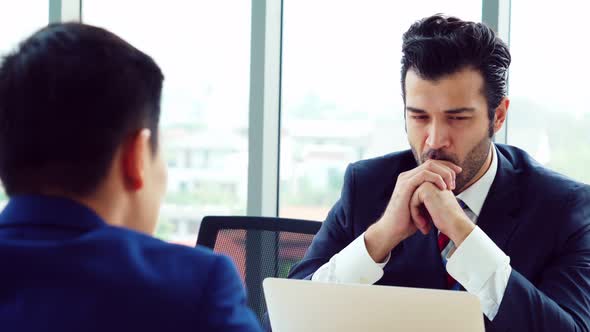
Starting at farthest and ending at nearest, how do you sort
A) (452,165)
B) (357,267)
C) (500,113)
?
(500,113) → (452,165) → (357,267)

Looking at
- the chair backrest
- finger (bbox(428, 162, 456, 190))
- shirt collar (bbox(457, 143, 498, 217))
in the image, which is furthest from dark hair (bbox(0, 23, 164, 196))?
the chair backrest

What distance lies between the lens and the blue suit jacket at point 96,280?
861 mm

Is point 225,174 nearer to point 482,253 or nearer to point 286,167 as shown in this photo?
point 286,167

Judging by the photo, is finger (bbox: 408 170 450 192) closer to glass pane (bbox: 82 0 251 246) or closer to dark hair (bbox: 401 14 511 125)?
dark hair (bbox: 401 14 511 125)

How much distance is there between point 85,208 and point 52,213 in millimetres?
38

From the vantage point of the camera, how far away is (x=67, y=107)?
35.2 inches

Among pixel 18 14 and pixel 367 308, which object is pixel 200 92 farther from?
pixel 367 308

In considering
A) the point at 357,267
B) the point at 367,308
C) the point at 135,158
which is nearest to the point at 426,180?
the point at 357,267

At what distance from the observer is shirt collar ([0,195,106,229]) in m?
0.92

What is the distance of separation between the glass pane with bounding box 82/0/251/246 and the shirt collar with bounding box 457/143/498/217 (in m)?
1.53

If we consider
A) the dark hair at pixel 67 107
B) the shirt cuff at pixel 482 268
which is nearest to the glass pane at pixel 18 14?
the shirt cuff at pixel 482 268

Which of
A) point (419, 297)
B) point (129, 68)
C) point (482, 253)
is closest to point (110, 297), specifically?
point (129, 68)

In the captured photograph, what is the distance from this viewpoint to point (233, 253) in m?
2.38

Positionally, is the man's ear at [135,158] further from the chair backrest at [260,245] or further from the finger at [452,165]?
the chair backrest at [260,245]
